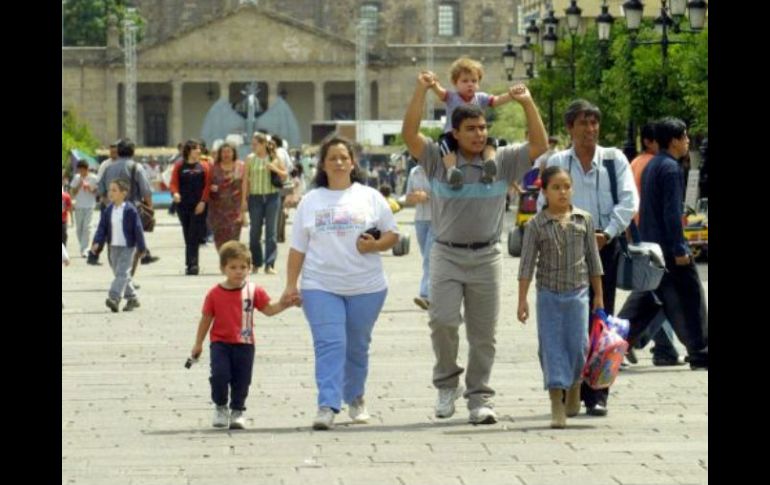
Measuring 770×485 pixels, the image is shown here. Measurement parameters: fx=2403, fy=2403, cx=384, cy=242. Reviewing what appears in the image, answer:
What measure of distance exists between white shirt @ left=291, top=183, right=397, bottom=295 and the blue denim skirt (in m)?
0.89

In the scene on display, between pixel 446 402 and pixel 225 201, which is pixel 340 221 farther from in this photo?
pixel 225 201

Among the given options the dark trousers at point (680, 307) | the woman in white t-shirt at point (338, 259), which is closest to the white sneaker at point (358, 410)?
the woman in white t-shirt at point (338, 259)

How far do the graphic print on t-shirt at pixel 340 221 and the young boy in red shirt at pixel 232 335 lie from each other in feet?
1.32

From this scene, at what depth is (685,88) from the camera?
A: 3788 cm

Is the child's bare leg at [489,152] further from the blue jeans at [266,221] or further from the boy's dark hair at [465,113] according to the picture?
the blue jeans at [266,221]

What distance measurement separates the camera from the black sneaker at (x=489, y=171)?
39.7 feet

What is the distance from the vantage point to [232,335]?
12.0 metres

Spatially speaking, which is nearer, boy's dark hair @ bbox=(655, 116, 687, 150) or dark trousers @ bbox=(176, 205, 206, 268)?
boy's dark hair @ bbox=(655, 116, 687, 150)

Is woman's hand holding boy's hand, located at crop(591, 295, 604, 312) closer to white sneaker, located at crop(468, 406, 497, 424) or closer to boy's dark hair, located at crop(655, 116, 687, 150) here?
white sneaker, located at crop(468, 406, 497, 424)

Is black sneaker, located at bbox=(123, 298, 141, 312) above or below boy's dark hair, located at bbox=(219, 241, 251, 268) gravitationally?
below

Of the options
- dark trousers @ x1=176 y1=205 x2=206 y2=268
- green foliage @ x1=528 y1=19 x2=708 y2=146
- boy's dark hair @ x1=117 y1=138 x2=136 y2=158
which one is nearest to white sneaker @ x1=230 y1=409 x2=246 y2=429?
boy's dark hair @ x1=117 y1=138 x2=136 y2=158

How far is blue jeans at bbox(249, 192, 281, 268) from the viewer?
2677 cm

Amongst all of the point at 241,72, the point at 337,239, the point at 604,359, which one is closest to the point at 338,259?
the point at 337,239
